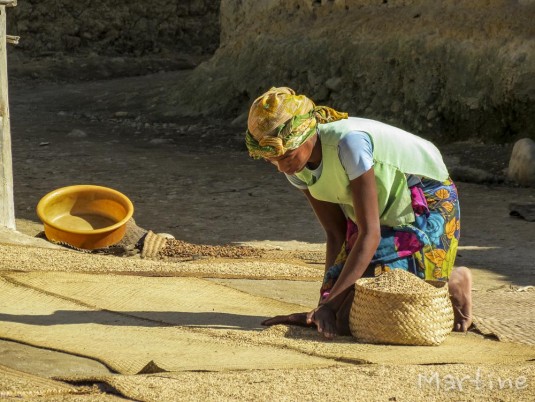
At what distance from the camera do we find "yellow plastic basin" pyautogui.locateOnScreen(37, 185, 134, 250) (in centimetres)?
704

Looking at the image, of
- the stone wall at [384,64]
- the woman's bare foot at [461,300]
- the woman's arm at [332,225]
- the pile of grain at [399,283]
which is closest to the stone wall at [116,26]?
the stone wall at [384,64]

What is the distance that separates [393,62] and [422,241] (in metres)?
6.64

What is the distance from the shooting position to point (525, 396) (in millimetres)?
3477

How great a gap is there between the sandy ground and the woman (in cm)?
56

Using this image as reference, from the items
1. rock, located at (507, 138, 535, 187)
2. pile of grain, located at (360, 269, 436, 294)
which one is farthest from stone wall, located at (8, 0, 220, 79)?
pile of grain, located at (360, 269, 436, 294)

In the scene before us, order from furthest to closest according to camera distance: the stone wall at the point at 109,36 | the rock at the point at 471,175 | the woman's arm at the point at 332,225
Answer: the stone wall at the point at 109,36
the rock at the point at 471,175
the woman's arm at the point at 332,225

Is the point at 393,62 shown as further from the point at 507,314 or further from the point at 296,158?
the point at 296,158

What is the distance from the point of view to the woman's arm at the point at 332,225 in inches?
177

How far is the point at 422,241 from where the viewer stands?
4.39 m

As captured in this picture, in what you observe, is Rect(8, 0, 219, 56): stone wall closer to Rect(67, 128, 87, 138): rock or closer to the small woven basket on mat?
Rect(67, 128, 87, 138): rock

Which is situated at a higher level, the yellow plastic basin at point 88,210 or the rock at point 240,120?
the yellow plastic basin at point 88,210

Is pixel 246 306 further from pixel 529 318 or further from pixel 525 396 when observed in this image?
pixel 525 396

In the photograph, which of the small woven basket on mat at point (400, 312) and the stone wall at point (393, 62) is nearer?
the small woven basket on mat at point (400, 312)

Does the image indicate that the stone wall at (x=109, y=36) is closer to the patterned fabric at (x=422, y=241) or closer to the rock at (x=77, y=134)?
the rock at (x=77, y=134)
